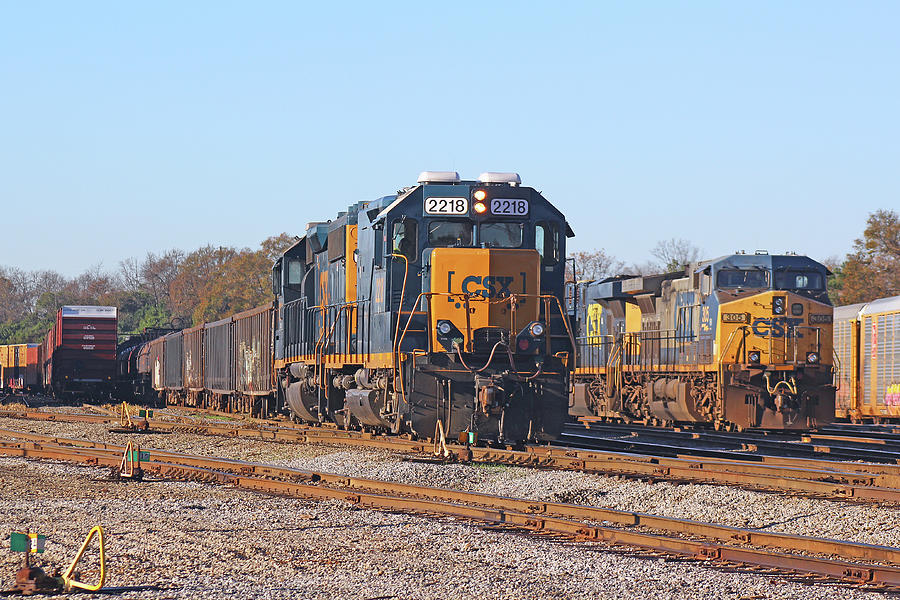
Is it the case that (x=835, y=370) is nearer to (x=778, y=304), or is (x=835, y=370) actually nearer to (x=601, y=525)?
(x=778, y=304)

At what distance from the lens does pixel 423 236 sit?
15992mm

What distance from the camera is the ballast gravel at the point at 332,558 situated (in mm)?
6715

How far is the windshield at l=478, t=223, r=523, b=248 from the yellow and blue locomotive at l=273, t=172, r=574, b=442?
A: 14 millimetres

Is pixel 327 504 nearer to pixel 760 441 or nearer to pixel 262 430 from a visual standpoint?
pixel 262 430

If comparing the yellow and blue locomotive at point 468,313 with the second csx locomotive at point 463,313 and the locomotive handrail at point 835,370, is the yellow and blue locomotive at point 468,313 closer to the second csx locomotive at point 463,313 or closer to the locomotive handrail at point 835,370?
the second csx locomotive at point 463,313

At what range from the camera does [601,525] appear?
30.7 ft

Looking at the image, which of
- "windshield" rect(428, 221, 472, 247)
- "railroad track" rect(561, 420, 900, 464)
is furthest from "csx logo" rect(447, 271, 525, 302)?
"railroad track" rect(561, 420, 900, 464)

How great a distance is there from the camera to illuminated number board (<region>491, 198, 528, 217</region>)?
1587 centimetres

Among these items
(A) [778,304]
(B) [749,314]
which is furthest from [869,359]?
(B) [749,314]

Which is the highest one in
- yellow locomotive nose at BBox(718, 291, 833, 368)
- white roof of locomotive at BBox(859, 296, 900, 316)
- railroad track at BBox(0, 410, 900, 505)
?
white roof of locomotive at BBox(859, 296, 900, 316)

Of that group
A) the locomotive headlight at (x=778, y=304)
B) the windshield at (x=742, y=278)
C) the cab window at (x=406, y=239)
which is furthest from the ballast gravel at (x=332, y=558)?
the windshield at (x=742, y=278)

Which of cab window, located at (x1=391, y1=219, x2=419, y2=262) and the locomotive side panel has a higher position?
cab window, located at (x1=391, y1=219, x2=419, y2=262)

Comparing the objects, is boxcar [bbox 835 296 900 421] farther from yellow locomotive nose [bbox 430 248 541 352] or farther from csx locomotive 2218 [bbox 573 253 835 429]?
yellow locomotive nose [bbox 430 248 541 352]

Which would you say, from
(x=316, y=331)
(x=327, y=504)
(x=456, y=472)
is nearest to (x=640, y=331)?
(x=316, y=331)
